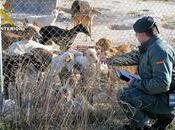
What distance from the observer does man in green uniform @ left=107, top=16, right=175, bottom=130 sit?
5324mm

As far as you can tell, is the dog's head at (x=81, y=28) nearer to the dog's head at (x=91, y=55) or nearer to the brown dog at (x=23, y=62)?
the brown dog at (x=23, y=62)

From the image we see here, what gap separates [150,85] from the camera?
17.6ft

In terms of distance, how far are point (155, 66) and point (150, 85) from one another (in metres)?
0.21

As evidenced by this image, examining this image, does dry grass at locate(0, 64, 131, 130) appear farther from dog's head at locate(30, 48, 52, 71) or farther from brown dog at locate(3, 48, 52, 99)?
dog's head at locate(30, 48, 52, 71)

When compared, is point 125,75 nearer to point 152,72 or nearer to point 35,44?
point 152,72

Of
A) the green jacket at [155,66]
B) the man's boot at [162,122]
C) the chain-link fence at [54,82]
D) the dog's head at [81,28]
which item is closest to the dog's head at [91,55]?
the chain-link fence at [54,82]

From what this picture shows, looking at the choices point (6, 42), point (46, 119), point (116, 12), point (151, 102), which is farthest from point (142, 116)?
point (116, 12)

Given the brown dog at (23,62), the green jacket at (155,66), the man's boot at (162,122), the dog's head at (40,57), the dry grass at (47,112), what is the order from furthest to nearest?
the dog's head at (40,57) < the brown dog at (23,62) < the man's boot at (162,122) < the dry grass at (47,112) < the green jacket at (155,66)

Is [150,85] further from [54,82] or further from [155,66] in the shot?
[54,82]

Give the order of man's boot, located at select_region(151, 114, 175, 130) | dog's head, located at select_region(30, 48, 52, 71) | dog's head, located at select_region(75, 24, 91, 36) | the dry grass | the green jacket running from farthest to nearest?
dog's head, located at select_region(75, 24, 91, 36) → dog's head, located at select_region(30, 48, 52, 71) → man's boot, located at select_region(151, 114, 175, 130) → the dry grass → the green jacket

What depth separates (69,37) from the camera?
8836mm

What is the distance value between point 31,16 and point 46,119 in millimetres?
5629

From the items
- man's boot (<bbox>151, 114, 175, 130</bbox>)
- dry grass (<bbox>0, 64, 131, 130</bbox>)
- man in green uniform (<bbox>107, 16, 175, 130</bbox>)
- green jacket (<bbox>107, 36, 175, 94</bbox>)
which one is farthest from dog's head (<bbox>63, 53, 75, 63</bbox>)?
man's boot (<bbox>151, 114, 175, 130</bbox>)

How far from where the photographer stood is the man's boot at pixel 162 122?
5648 mm
